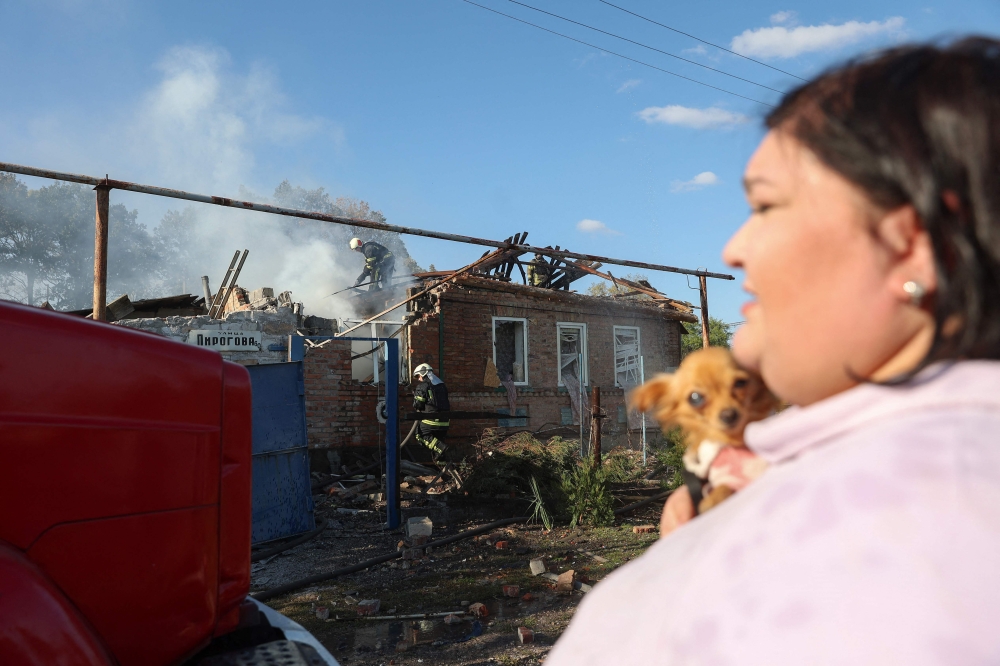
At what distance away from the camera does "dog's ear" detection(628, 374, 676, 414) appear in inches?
50.8

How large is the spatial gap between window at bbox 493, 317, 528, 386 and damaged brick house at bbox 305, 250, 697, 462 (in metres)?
0.03

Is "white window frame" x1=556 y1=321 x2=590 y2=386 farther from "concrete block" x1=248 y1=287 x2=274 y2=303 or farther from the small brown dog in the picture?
the small brown dog

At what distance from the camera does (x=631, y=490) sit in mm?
10352

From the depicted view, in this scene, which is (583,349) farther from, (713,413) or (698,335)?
(713,413)

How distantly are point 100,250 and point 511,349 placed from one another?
11586mm

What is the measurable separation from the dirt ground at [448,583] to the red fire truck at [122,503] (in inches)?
112

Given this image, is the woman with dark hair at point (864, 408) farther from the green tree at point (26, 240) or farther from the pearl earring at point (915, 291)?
the green tree at point (26, 240)

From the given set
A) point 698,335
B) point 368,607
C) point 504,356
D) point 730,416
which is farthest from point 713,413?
point 698,335

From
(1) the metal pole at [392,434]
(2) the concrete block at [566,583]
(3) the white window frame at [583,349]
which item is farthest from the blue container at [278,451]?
(3) the white window frame at [583,349]

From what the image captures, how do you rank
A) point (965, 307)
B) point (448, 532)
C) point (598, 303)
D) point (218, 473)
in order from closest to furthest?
point (965, 307)
point (218, 473)
point (448, 532)
point (598, 303)

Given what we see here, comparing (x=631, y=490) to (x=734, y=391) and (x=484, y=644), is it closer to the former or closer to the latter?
(x=484, y=644)

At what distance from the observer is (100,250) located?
578 cm

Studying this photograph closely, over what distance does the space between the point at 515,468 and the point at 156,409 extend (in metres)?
7.87

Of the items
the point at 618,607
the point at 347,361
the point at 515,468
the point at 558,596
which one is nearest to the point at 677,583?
the point at 618,607
